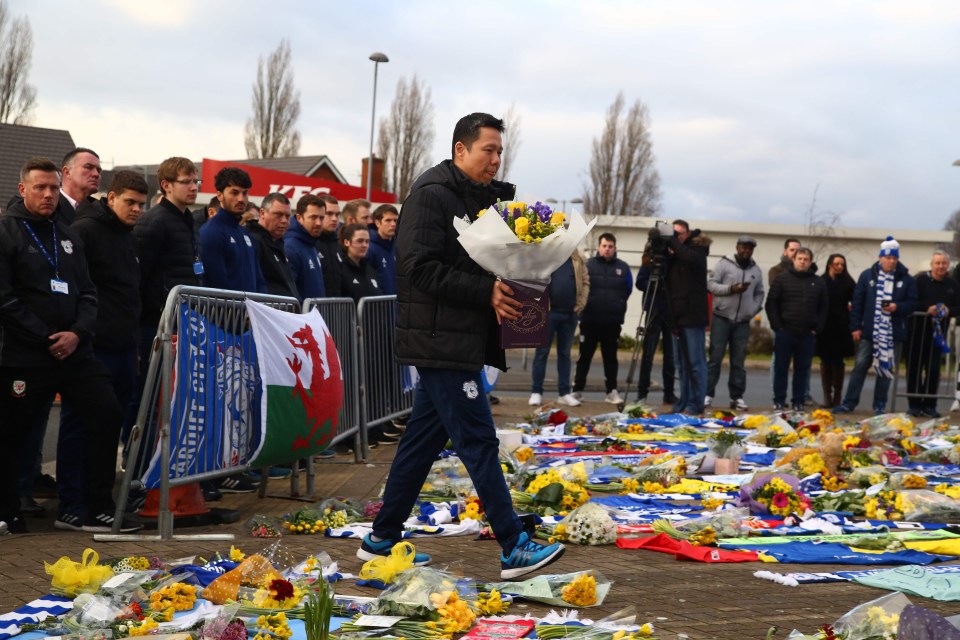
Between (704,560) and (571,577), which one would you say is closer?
(571,577)

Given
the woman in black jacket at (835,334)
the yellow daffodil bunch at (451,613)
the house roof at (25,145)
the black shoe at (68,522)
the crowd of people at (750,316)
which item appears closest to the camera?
the yellow daffodil bunch at (451,613)

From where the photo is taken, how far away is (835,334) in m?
17.9

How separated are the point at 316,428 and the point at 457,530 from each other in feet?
4.52

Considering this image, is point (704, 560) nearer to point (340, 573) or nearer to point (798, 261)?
point (340, 573)

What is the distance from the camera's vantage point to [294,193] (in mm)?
44781

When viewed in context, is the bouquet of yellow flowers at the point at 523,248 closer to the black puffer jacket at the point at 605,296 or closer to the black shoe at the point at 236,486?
the black shoe at the point at 236,486

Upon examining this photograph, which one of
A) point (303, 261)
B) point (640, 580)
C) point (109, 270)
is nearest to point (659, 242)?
point (303, 261)

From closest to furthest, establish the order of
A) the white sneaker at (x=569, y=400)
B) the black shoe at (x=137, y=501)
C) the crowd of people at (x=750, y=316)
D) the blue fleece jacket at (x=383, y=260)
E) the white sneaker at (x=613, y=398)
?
the black shoe at (x=137, y=501) < the blue fleece jacket at (x=383, y=260) < the crowd of people at (x=750, y=316) < the white sneaker at (x=569, y=400) < the white sneaker at (x=613, y=398)

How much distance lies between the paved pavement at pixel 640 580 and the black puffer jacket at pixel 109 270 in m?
1.24

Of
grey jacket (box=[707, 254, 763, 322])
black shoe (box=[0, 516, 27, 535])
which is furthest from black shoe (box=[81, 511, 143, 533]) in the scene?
grey jacket (box=[707, 254, 763, 322])

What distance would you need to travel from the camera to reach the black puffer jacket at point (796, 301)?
16.7m

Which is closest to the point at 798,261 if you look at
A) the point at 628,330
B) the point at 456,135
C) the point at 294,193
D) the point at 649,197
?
the point at 456,135

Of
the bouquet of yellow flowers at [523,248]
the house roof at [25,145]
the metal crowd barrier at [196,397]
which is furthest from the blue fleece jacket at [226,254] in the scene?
the house roof at [25,145]

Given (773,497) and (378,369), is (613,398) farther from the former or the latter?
(773,497)
